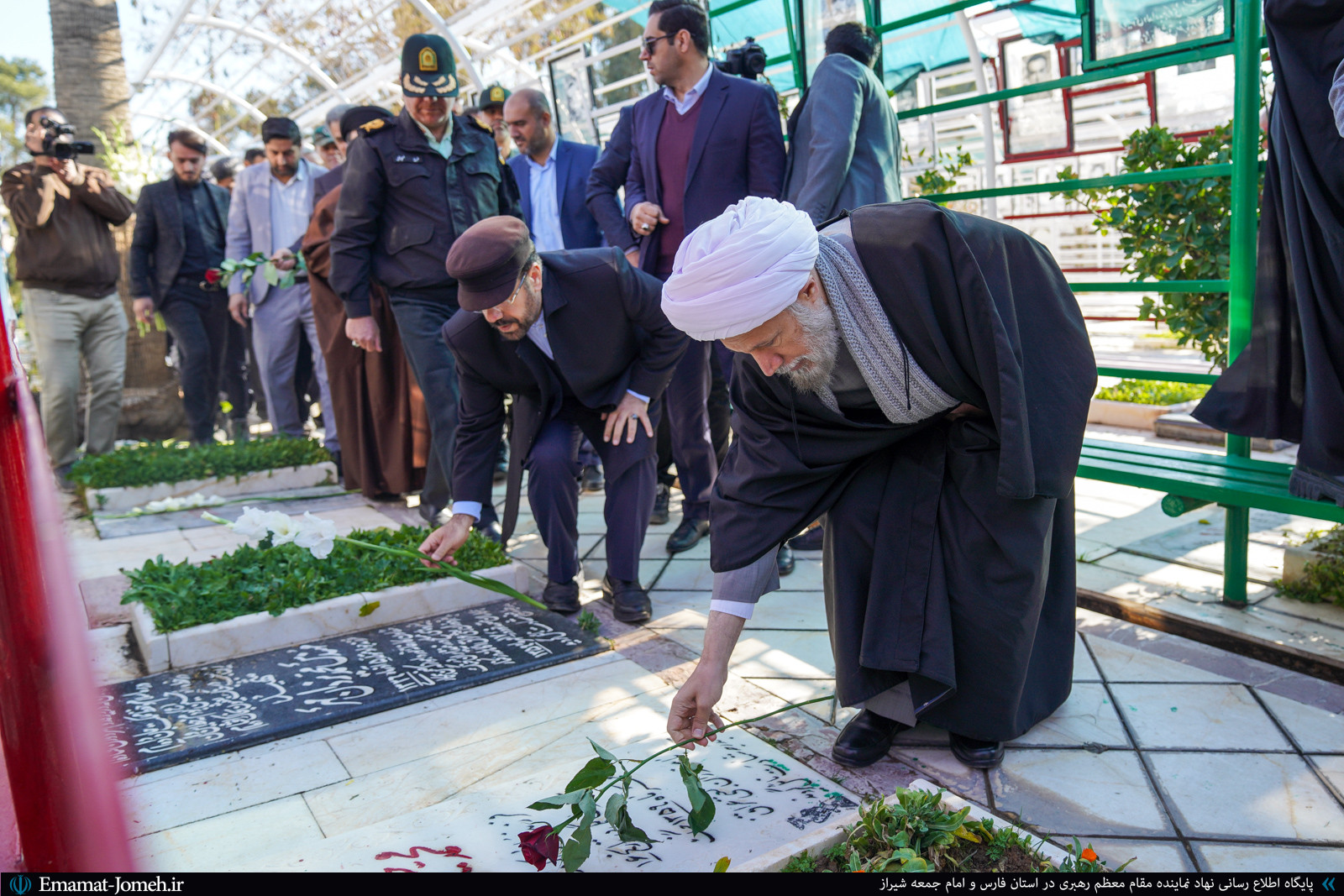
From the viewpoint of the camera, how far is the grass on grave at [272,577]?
11.7 feet

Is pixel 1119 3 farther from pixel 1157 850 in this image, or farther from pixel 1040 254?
pixel 1157 850

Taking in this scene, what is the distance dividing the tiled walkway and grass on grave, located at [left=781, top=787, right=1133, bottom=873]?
29 centimetres

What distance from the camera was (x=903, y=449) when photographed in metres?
2.55

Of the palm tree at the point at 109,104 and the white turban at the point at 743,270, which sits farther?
the palm tree at the point at 109,104

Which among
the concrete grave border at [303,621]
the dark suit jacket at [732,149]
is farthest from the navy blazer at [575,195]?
the concrete grave border at [303,621]

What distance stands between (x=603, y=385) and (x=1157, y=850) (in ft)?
7.74

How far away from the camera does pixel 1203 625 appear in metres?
3.27

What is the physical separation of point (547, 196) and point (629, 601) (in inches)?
117

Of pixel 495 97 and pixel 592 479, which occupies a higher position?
pixel 495 97

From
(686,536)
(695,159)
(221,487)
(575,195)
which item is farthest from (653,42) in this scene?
(221,487)

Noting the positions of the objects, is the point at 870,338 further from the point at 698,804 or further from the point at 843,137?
the point at 843,137

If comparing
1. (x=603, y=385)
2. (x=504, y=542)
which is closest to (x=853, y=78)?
(x=603, y=385)

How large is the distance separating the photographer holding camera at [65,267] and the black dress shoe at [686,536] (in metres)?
4.23

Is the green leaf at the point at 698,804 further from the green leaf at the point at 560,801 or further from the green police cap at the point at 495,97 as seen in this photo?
the green police cap at the point at 495,97
